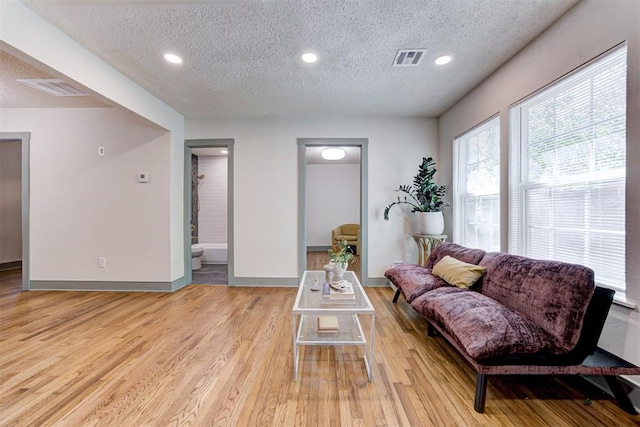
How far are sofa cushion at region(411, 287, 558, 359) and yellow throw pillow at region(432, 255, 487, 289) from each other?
32 cm

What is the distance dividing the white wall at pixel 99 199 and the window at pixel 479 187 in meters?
4.14

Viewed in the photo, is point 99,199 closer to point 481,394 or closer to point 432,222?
point 432,222

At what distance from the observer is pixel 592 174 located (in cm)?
176

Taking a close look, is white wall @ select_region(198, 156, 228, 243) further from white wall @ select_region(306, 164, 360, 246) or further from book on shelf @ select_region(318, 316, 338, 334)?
book on shelf @ select_region(318, 316, 338, 334)

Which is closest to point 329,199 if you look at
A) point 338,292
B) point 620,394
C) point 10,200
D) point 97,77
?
point 338,292

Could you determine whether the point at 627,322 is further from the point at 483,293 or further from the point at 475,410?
the point at 475,410

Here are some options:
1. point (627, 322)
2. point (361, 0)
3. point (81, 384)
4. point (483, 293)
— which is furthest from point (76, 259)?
point (627, 322)

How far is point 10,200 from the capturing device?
4957mm

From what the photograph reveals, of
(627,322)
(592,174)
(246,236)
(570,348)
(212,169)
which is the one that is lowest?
(570,348)

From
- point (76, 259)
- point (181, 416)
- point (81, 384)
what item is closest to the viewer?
point (181, 416)

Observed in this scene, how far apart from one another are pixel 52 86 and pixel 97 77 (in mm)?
1064

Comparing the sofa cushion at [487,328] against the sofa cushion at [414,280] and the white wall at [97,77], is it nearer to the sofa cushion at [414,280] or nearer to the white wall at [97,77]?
the sofa cushion at [414,280]

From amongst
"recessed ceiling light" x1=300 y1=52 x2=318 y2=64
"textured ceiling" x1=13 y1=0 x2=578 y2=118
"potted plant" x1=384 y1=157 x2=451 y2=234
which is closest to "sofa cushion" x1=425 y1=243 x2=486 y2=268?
"potted plant" x1=384 y1=157 x2=451 y2=234

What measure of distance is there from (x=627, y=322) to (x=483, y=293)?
0.82 metres
